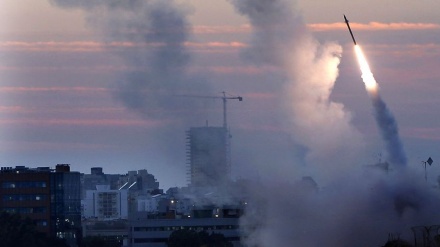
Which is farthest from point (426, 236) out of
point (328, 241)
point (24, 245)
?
point (24, 245)

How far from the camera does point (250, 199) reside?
553ft

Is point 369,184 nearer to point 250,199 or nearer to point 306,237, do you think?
point 306,237

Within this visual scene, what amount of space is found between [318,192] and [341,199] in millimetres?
3406

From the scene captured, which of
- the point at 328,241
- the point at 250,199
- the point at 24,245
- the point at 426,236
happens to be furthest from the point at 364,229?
the point at 24,245

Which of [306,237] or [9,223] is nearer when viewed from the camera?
[306,237]

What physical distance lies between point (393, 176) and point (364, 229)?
5134 millimetres

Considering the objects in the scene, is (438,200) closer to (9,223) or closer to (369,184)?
(369,184)

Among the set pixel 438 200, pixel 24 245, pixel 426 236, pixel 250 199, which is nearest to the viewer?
pixel 426 236

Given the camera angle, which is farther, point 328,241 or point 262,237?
point 262,237

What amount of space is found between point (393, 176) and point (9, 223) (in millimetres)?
71953

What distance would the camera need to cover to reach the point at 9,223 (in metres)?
197

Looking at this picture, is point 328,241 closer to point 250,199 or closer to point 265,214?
point 265,214

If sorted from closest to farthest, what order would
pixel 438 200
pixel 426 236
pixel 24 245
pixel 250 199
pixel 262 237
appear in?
1. pixel 426 236
2. pixel 438 200
3. pixel 262 237
4. pixel 250 199
5. pixel 24 245

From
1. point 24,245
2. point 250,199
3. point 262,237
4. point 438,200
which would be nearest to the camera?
point 438,200
